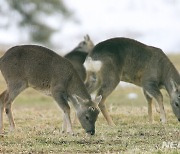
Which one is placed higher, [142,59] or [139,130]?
[142,59]

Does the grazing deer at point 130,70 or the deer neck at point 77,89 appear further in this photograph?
the grazing deer at point 130,70

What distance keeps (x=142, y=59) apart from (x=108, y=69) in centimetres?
112

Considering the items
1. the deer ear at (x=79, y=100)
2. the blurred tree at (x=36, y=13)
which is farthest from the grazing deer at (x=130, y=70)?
the blurred tree at (x=36, y=13)

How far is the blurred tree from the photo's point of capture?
139 ft

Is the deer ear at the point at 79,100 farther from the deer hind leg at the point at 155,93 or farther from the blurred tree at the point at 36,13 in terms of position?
the blurred tree at the point at 36,13

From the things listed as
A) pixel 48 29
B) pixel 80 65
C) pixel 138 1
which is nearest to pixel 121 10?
pixel 138 1

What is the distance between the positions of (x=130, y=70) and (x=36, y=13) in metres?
24.8

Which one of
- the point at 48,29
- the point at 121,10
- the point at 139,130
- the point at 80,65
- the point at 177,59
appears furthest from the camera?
the point at 121,10

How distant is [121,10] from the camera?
354 ft

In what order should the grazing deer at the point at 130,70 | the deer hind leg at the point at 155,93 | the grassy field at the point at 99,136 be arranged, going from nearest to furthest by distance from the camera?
the grassy field at the point at 99,136 → the grazing deer at the point at 130,70 → the deer hind leg at the point at 155,93

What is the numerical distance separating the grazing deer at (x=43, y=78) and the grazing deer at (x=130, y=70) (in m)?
1.64

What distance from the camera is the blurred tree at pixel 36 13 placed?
42.2 metres

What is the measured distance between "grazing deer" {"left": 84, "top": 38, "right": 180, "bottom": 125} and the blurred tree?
24107 millimetres

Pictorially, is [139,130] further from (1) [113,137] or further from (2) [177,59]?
(2) [177,59]
